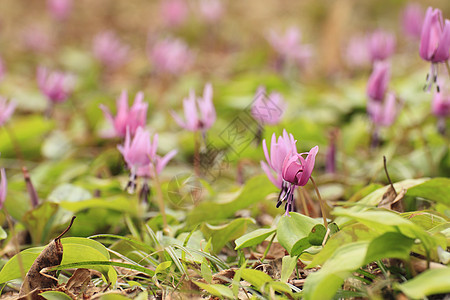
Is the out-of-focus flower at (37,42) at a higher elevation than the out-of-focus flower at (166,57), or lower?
lower

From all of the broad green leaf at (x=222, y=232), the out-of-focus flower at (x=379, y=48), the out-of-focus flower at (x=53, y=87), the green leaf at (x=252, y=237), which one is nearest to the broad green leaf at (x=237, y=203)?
the broad green leaf at (x=222, y=232)

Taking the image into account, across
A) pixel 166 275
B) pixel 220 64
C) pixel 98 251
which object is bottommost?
pixel 220 64

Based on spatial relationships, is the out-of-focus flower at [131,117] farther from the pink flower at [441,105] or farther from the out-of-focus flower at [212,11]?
the out-of-focus flower at [212,11]

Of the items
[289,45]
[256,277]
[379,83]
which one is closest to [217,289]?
[256,277]

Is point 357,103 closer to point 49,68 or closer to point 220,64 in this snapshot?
point 220,64

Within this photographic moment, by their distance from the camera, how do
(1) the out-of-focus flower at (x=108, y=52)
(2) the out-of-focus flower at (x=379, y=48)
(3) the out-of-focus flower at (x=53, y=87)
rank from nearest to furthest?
(3) the out-of-focus flower at (x=53, y=87)
(2) the out-of-focus flower at (x=379, y=48)
(1) the out-of-focus flower at (x=108, y=52)

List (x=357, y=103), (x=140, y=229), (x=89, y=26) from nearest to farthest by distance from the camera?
1. (x=140, y=229)
2. (x=357, y=103)
3. (x=89, y=26)

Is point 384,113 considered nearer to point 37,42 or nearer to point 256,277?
point 256,277

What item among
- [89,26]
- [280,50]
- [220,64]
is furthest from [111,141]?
[89,26]
